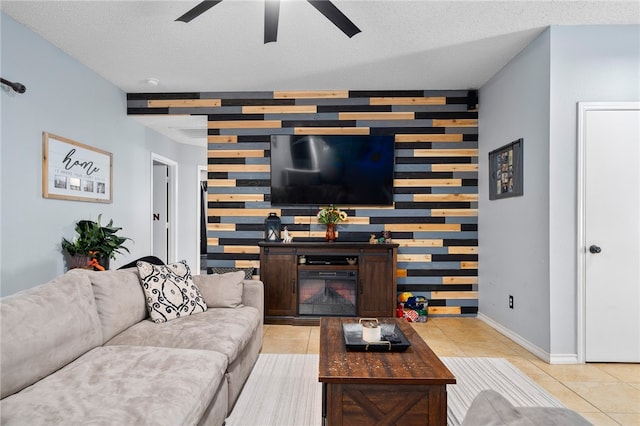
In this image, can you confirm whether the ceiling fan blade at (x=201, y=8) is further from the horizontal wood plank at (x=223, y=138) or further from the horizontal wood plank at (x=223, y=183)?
the horizontal wood plank at (x=223, y=183)

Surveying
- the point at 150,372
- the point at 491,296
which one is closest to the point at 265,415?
the point at 150,372

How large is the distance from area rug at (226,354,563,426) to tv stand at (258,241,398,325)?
1.10 m

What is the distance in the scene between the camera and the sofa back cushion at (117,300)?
222 cm

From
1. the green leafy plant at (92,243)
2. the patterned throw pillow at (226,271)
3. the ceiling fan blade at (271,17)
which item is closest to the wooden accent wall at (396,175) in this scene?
the patterned throw pillow at (226,271)

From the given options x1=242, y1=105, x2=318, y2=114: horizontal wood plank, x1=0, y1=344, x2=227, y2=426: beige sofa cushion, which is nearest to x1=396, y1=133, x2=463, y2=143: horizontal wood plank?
x1=242, y1=105, x2=318, y2=114: horizontal wood plank

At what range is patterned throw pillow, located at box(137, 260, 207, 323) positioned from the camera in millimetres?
2625

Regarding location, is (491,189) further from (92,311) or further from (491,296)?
(92,311)

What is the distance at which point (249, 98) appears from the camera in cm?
477

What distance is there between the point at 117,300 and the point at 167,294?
41cm

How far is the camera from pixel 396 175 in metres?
4.70

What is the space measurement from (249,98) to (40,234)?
267cm

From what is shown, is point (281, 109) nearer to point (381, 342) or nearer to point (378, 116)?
point (378, 116)

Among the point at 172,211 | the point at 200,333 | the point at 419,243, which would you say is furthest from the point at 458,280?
the point at 172,211

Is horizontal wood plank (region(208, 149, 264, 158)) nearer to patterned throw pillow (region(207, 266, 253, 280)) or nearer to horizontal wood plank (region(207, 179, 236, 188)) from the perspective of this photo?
horizontal wood plank (region(207, 179, 236, 188))
